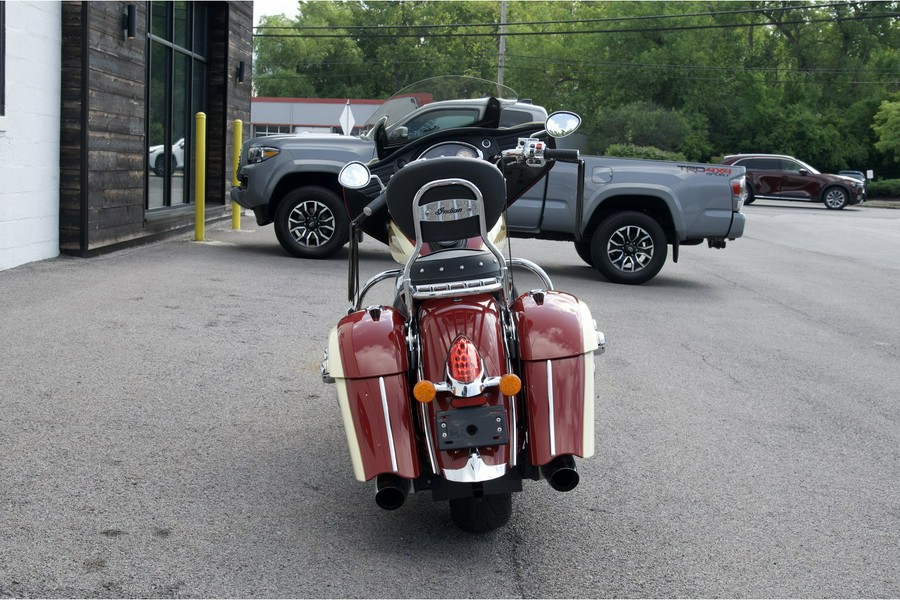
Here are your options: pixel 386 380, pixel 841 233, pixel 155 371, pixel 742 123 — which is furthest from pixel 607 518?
pixel 742 123

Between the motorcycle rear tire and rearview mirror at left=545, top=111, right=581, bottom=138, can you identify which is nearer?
the motorcycle rear tire

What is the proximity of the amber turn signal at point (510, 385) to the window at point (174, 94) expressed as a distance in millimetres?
10415

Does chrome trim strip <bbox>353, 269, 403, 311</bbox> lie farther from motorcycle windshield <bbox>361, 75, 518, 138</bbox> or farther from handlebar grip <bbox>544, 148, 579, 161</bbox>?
motorcycle windshield <bbox>361, 75, 518, 138</bbox>

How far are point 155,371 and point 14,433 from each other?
137cm

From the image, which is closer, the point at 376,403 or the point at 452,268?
the point at 376,403

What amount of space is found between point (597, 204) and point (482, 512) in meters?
8.03

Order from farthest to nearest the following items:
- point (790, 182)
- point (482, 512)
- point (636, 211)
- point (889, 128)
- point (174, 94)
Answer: point (889, 128) → point (790, 182) → point (174, 94) → point (636, 211) → point (482, 512)

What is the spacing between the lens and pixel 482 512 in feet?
12.3

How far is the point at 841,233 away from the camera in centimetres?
2198

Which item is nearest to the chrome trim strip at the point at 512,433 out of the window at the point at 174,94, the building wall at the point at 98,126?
the building wall at the point at 98,126

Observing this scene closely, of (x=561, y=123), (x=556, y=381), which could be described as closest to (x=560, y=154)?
(x=561, y=123)

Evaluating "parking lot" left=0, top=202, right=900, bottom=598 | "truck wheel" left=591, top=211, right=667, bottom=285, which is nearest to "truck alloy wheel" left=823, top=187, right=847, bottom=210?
"truck wheel" left=591, top=211, right=667, bottom=285

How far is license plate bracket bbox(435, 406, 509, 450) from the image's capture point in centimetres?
342

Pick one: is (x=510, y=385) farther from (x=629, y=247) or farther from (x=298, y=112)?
(x=298, y=112)
